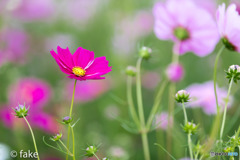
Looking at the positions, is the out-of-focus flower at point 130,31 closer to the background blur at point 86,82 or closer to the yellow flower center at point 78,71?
the background blur at point 86,82

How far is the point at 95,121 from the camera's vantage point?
1.10 metres

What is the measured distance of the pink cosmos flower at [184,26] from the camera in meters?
0.56

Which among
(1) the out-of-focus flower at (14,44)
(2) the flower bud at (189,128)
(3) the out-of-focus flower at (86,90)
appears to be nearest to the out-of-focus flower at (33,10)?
(1) the out-of-focus flower at (14,44)

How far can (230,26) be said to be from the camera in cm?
41

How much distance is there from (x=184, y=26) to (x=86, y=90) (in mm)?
520

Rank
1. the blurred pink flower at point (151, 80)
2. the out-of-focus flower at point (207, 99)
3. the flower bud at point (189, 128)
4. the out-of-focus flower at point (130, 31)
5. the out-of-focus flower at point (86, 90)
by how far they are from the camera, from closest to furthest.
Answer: the flower bud at point (189, 128)
the out-of-focus flower at point (207, 99)
the out-of-focus flower at point (86, 90)
the blurred pink flower at point (151, 80)
the out-of-focus flower at point (130, 31)

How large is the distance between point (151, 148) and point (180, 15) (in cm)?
49

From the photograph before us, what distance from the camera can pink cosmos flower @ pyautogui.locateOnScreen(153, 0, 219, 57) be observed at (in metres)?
0.56

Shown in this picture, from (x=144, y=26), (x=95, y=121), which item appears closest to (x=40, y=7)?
(x=144, y=26)

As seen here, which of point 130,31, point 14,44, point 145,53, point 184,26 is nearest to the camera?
point 145,53

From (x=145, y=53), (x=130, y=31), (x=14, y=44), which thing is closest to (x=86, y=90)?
(x=14, y=44)

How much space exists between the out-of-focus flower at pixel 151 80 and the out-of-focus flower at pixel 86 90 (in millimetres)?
170

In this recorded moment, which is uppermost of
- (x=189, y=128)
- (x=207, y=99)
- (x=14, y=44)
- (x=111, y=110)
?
(x=14, y=44)

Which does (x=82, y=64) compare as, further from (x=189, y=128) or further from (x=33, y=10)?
(x=33, y=10)
